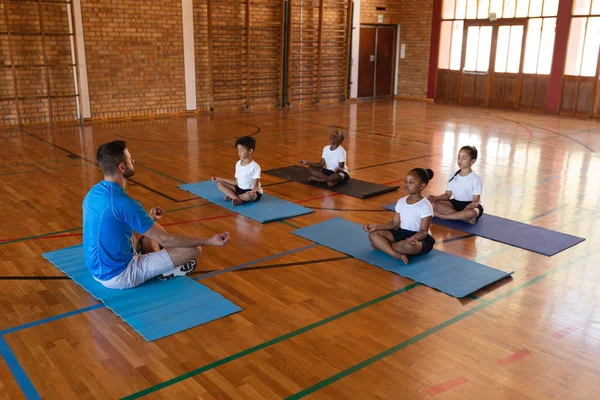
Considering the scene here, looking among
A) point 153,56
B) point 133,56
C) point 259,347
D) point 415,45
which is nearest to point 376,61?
point 415,45

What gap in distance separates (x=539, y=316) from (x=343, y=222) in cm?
206

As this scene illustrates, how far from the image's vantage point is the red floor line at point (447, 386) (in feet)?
8.74

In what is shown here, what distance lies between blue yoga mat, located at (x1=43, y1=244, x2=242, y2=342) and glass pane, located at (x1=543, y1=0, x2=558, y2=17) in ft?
40.2

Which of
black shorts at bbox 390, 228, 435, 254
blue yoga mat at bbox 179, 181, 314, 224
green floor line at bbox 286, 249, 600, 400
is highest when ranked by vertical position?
black shorts at bbox 390, 228, 435, 254

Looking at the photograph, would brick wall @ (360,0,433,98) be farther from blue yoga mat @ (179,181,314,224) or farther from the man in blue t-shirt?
the man in blue t-shirt

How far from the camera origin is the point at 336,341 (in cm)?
311

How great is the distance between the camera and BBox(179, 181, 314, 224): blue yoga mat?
5.23 metres

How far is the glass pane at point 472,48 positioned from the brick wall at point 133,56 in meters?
7.57

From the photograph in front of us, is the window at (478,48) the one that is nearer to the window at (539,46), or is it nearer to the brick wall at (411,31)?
the window at (539,46)

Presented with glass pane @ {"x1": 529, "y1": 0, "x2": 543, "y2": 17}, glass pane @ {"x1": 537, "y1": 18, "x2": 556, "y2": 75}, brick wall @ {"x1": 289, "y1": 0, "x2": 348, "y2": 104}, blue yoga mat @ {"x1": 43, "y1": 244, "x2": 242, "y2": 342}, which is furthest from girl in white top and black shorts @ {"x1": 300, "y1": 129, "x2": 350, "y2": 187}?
glass pane @ {"x1": 529, "y1": 0, "x2": 543, "y2": 17}

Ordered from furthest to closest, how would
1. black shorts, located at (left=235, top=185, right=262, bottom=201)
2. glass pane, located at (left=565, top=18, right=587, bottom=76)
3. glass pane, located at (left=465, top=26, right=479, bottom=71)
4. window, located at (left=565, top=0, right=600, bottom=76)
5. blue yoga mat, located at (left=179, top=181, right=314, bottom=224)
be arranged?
glass pane, located at (left=465, top=26, right=479, bottom=71), glass pane, located at (left=565, top=18, right=587, bottom=76), window, located at (left=565, top=0, right=600, bottom=76), black shorts, located at (left=235, top=185, right=262, bottom=201), blue yoga mat, located at (left=179, top=181, right=314, bottom=224)

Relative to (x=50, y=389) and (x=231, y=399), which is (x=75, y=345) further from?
(x=231, y=399)

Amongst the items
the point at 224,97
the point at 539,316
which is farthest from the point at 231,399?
the point at 224,97

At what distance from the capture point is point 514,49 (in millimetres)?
13727
